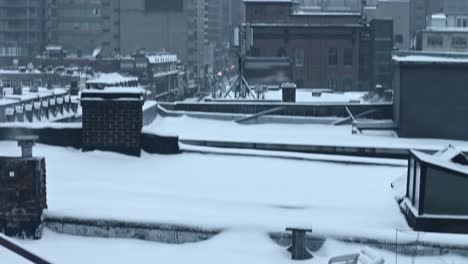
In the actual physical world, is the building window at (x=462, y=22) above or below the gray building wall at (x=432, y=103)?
above

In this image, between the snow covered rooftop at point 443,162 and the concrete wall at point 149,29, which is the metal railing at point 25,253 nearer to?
the snow covered rooftop at point 443,162

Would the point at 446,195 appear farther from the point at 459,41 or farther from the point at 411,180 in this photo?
the point at 459,41

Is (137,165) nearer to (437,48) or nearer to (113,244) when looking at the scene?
(113,244)

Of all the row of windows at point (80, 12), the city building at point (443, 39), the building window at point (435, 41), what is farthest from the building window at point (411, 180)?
the row of windows at point (80, 12)

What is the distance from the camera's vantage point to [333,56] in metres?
92.8

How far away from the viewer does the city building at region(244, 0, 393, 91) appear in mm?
90375

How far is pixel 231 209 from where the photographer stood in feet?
41.1

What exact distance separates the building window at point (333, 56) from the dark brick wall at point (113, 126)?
77157 mm

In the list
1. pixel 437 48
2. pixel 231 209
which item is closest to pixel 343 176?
pixel 231 209

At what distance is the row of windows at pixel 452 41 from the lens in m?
79.3

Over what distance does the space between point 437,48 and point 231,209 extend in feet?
231

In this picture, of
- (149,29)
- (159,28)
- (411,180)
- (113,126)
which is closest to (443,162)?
(411,180)

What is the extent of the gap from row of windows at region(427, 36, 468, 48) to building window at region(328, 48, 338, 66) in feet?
46.8

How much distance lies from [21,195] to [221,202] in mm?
3269
